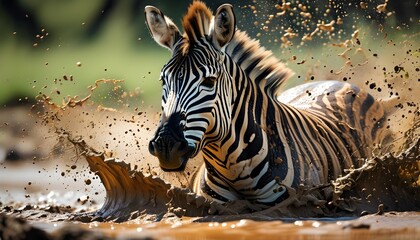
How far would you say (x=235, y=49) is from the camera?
774 centimetres

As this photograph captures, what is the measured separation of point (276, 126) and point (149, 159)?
123 inches

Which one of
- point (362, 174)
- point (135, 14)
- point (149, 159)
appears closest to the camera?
point (362, 174)

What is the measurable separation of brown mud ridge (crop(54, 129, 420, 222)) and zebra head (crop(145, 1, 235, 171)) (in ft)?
1.45

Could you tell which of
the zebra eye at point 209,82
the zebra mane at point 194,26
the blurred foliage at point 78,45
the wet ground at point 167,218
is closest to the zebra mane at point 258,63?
the zebra mane at point 194,26

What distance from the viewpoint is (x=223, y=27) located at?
23.6 feet

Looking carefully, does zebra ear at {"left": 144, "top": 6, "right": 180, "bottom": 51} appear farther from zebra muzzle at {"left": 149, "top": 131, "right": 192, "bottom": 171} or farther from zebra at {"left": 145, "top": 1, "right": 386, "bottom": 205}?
zebra muzzle at {"left": 149, "top": 131, "right": 192, "bottom": 171}

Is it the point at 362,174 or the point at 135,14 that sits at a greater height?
the point at 135,14

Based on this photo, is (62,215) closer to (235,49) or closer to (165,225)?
(165,225)

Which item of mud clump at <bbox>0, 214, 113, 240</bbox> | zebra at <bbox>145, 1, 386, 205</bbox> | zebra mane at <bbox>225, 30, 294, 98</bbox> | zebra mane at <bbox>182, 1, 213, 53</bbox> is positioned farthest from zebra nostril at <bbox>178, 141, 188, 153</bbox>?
mud clump at <bbox>0, 214, 113, 240</bbox>

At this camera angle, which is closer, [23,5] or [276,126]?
[276,126]

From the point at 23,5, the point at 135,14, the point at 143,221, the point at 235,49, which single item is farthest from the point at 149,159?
the point at 23,5

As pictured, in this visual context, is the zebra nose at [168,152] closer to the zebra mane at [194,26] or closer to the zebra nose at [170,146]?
the zebra nose at [170,146]

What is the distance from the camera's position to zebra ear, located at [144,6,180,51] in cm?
726

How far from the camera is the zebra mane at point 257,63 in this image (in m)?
7.70
